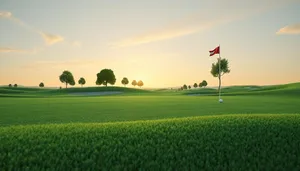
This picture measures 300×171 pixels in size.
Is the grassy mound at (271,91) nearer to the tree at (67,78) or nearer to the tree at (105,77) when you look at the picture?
the tree at (105,77)

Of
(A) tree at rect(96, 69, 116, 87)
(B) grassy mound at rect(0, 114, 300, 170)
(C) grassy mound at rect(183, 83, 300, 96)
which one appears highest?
(A) tree at rect(96, 69, 116, 87)

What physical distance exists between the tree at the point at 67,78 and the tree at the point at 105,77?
21.3 m

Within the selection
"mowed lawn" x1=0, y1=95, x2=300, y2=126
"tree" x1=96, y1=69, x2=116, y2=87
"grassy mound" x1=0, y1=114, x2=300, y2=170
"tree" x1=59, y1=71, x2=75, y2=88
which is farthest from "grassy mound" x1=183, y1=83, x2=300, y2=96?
"tree" x1=59, y1=71, x2=75, y2=88

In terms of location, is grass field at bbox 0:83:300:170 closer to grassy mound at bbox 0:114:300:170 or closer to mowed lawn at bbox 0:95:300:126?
grassy mound at bbox 0:114:300:170

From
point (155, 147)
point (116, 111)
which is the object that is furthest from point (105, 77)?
point (155, 147)

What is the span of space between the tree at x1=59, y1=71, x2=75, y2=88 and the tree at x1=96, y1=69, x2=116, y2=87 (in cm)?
2127

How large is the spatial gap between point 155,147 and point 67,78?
135634 mm

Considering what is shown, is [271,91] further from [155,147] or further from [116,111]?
[155,147]

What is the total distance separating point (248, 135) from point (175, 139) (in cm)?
275

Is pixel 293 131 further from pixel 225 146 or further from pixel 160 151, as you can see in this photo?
pixel 160 151

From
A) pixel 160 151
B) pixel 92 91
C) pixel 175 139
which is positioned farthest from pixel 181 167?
pixel 92 91

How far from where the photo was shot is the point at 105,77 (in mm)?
123125

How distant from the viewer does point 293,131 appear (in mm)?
9570

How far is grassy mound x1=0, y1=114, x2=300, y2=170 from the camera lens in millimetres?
6953
